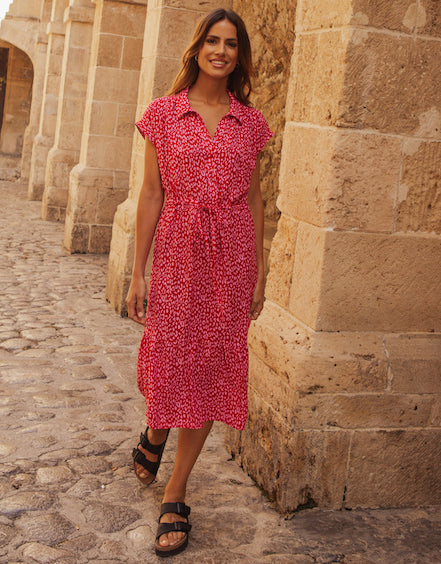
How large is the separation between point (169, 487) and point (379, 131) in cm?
159

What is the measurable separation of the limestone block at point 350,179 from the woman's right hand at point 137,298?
74 cm

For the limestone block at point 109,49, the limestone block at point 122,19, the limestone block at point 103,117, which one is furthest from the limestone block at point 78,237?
the limestone block at point 122,19

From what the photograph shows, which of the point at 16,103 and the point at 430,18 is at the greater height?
the point at 16,103

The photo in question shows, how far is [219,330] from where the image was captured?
2.99 m

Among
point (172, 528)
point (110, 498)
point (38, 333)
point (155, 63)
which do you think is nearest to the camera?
point (172, 528)

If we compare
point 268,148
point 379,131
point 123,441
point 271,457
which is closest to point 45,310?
point 268,148

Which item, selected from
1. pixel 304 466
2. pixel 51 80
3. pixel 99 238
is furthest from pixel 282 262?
pixel 51 80

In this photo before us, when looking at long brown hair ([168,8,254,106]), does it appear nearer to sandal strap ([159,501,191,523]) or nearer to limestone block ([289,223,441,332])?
limestone block ([289,223,441,332])

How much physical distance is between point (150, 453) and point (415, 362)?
117 centimetres

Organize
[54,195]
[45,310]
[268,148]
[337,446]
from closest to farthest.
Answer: [337,446]
[268,148]
[45,310]
[54,195]

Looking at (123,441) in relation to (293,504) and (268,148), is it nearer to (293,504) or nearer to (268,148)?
(293,504)

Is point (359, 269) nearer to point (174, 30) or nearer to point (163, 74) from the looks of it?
point (163, 74)

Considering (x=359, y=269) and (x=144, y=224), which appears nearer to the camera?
(x=144, y=224)

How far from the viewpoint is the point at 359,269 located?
10.6 feet
